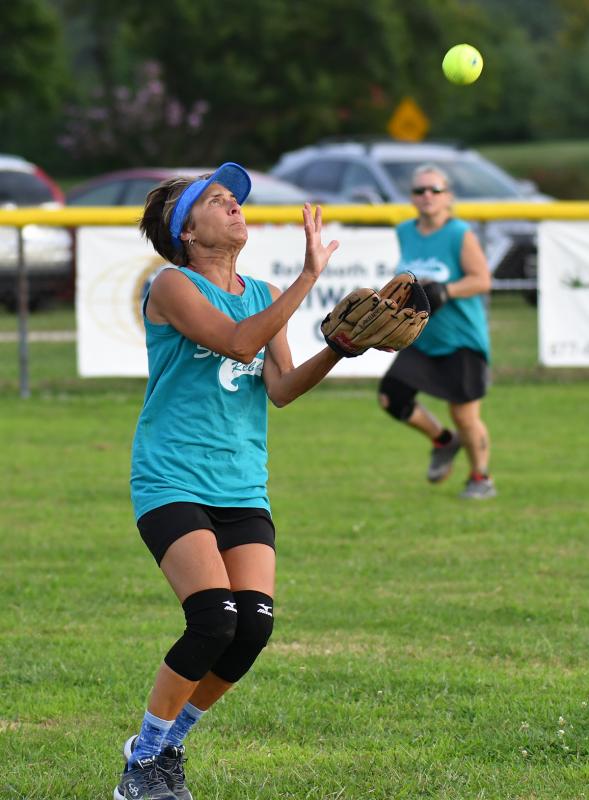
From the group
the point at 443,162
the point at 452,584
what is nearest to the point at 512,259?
the point at 443,162

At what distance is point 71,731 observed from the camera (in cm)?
511

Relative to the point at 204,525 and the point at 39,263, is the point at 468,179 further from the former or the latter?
the point at 204,525

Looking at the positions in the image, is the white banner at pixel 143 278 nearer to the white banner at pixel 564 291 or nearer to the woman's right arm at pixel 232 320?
the white banner at pixel 564 291

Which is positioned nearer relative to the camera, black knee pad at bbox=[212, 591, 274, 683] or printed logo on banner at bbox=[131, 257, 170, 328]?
black knee pad at bbox=[212, 591, 274, 683]

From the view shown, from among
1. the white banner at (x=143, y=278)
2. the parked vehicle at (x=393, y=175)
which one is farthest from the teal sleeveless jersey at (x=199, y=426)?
the parked vehicle at (x=393, y=175)

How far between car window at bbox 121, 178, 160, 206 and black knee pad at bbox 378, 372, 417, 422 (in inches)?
423

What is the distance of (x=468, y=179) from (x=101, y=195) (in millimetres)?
4965

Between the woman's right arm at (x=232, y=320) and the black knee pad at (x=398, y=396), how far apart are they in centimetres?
482

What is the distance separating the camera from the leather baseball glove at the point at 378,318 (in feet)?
14.5

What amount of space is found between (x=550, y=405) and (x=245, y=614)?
8933 mm

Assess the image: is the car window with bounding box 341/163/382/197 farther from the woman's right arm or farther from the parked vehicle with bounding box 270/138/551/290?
the woman's right arm

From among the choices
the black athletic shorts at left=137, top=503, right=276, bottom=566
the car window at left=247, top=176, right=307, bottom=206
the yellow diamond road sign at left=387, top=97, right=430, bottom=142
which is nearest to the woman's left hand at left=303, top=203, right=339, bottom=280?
the black athletic shorts at left=137, top=503, right=276, bottom=566

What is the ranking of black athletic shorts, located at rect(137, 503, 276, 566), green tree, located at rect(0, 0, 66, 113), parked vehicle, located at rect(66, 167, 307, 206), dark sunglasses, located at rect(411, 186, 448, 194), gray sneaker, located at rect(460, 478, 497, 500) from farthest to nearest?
green tree, located at rect(0, 0, 66, 113)
parked vehicle, located at rect(66, 167, 307, 206)
gray sneaker, located at rect(460, 478, 497, 500)
dark sunglasses, located at rect(411, 186, 448, 194)
black athletic shorts, located at rect(137, 503, 276, 566)

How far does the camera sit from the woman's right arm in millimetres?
4375
